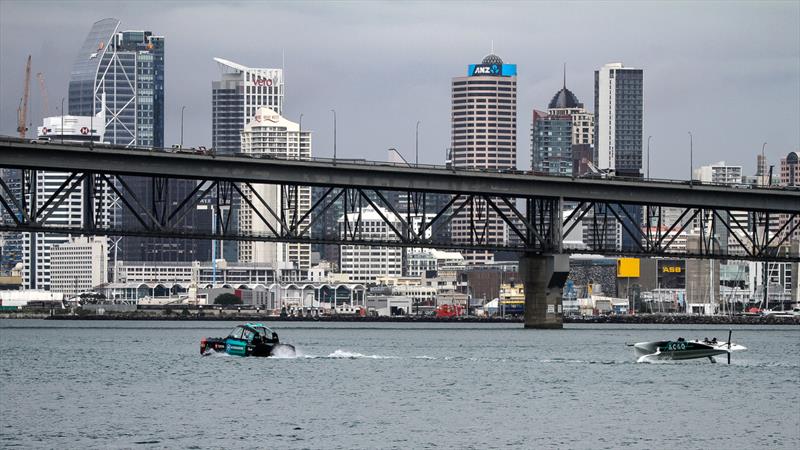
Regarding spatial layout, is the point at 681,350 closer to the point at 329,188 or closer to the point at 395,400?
the point at 395,400

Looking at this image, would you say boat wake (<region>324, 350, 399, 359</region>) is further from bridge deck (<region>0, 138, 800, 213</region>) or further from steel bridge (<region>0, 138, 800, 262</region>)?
bridge deck (<region>0, 138, 800, 213</region>)

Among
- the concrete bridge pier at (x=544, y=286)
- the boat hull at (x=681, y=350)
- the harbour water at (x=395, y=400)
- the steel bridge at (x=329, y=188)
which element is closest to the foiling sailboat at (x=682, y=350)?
the boat hull at (x=681, y=350)

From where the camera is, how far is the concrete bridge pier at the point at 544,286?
164625 millimetres

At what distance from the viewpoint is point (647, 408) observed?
261ft

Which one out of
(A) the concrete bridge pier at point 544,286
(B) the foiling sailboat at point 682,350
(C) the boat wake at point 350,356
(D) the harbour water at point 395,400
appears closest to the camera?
(D) the harbour water at point 395,400

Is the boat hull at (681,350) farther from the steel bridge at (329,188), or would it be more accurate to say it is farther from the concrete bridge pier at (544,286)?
the concrete bridge pier at (544,286)

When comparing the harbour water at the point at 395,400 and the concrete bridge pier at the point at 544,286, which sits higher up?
the concrete bridge pier at the point at 544,286

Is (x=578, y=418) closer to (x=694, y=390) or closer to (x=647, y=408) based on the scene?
(x=647, y=408)

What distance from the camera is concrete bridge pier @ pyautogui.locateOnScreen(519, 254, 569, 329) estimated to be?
165m

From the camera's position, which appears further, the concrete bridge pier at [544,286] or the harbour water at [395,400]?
the concrete bridge pier at [544,286]

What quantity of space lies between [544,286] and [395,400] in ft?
280

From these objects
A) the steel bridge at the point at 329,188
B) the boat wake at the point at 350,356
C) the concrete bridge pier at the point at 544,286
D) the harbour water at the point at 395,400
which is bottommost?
the harbour water at the point at 395,400

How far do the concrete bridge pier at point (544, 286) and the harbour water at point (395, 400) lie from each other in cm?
3507

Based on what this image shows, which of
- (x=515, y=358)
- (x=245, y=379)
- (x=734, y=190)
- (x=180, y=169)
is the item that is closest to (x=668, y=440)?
(x=245, y=379)
